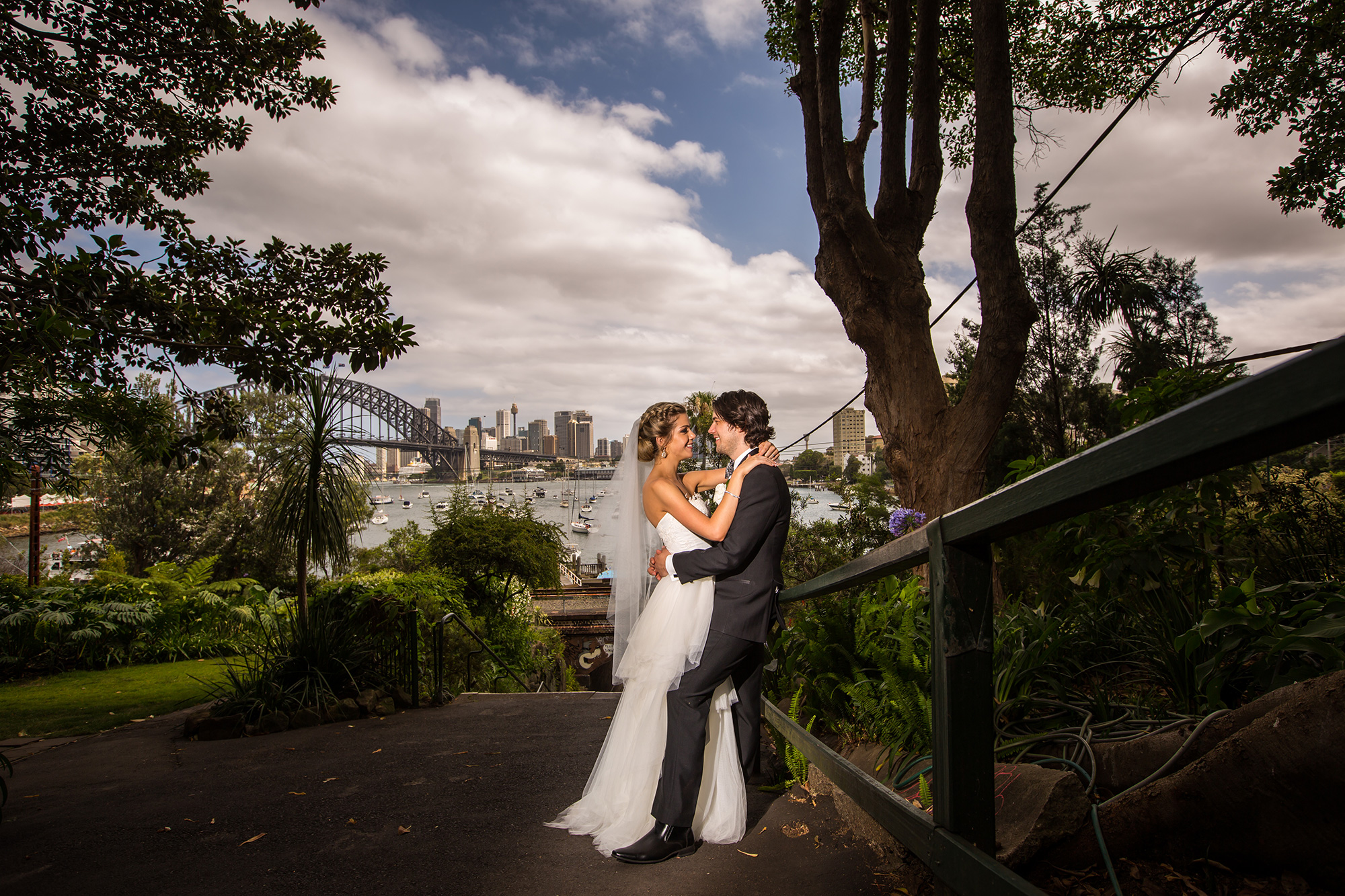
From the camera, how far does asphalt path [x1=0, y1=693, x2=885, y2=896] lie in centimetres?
246

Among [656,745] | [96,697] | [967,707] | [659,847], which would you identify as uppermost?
[967,707]

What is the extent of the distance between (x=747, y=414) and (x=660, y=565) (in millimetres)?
810

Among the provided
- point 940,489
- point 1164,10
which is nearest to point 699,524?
point 940,489

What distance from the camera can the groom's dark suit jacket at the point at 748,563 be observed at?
2.88 metres

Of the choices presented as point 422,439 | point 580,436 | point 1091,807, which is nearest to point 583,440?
point 580,436

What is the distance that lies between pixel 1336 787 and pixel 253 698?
6189 mm

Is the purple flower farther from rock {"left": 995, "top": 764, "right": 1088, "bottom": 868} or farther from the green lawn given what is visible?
the green lawn

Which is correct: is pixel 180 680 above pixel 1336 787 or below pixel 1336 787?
below

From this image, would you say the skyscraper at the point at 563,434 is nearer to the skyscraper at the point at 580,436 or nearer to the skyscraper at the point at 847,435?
the skyscraper at the point at 580,436

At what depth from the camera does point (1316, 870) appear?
1.47 meters

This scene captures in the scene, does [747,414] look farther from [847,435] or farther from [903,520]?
[847,435]

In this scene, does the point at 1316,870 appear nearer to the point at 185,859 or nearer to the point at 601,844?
the point at 601,844

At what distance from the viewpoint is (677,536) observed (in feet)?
10.6

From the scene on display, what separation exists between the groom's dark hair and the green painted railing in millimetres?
1311
